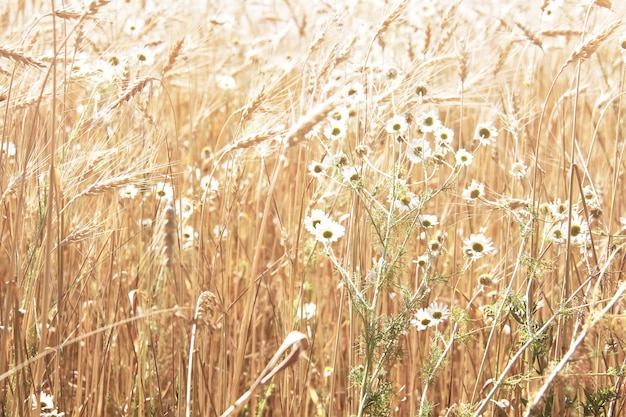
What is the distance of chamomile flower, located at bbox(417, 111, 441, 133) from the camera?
4.89 feet

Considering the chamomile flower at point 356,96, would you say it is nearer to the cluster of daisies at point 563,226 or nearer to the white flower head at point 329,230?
the white flower head at point 329,230

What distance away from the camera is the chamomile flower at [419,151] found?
1351mm

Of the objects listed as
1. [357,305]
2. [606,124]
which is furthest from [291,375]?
[606,124]

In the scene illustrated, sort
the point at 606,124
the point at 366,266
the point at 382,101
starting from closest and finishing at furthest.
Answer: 1. the point at 366,266
2. the point at 382,101
3. the point at 606,124

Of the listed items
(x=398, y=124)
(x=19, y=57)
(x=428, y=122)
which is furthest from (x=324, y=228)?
(x=19, y=57)

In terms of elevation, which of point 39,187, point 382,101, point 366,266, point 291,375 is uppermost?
point 382,101

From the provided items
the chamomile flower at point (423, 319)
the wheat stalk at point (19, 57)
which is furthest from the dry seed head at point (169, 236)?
the chamomile flower at point (423, 319)

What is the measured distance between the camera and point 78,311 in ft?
5.20

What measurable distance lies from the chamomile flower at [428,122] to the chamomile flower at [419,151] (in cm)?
6

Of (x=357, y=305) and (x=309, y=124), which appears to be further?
(x=357, y=305)

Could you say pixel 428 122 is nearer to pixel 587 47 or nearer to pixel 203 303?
pixel 587 47

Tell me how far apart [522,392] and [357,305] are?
502 mm

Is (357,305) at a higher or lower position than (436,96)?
lower

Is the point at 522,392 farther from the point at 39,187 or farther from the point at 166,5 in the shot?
the point at 166,5
